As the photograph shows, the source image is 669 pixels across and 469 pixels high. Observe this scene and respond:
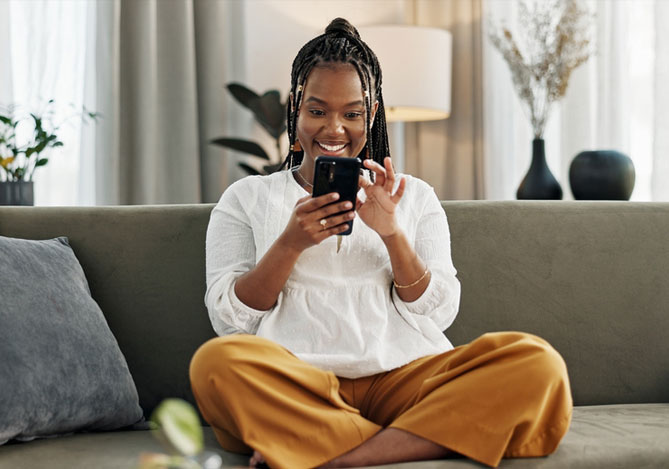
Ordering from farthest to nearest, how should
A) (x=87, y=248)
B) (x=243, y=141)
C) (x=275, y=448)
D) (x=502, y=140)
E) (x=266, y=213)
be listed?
(x=502, y=140)
(x=243, y=141)
(x=87, y=248)
(x=266, y=213)
(x=275, y=448)

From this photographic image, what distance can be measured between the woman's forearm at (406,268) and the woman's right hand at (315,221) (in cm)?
10

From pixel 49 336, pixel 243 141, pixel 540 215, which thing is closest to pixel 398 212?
pixel 540 215

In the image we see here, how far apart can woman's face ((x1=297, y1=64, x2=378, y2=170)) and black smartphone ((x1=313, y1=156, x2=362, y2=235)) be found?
18cm

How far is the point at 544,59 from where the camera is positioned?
279 cm

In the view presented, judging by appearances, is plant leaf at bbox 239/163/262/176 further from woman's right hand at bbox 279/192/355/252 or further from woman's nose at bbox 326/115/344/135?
woman's right hand at bbox 279/192/355/252

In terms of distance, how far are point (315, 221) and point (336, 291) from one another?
17 centimetres

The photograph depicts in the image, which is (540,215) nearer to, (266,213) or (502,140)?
(266,213)

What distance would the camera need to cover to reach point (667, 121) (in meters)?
2.86

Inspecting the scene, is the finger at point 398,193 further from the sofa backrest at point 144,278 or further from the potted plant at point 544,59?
the potted plant at point 544,59

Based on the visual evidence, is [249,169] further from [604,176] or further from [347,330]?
[347,330]

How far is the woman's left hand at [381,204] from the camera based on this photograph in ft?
4.63

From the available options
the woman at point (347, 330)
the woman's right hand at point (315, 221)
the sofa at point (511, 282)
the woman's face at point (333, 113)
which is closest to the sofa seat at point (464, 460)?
the woman at point (347, 330)

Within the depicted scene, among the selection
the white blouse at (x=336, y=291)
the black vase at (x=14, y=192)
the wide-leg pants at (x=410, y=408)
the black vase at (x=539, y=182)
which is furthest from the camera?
the black vase at (x=539, y=182)

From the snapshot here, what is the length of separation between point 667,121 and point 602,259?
1263 millimetres
